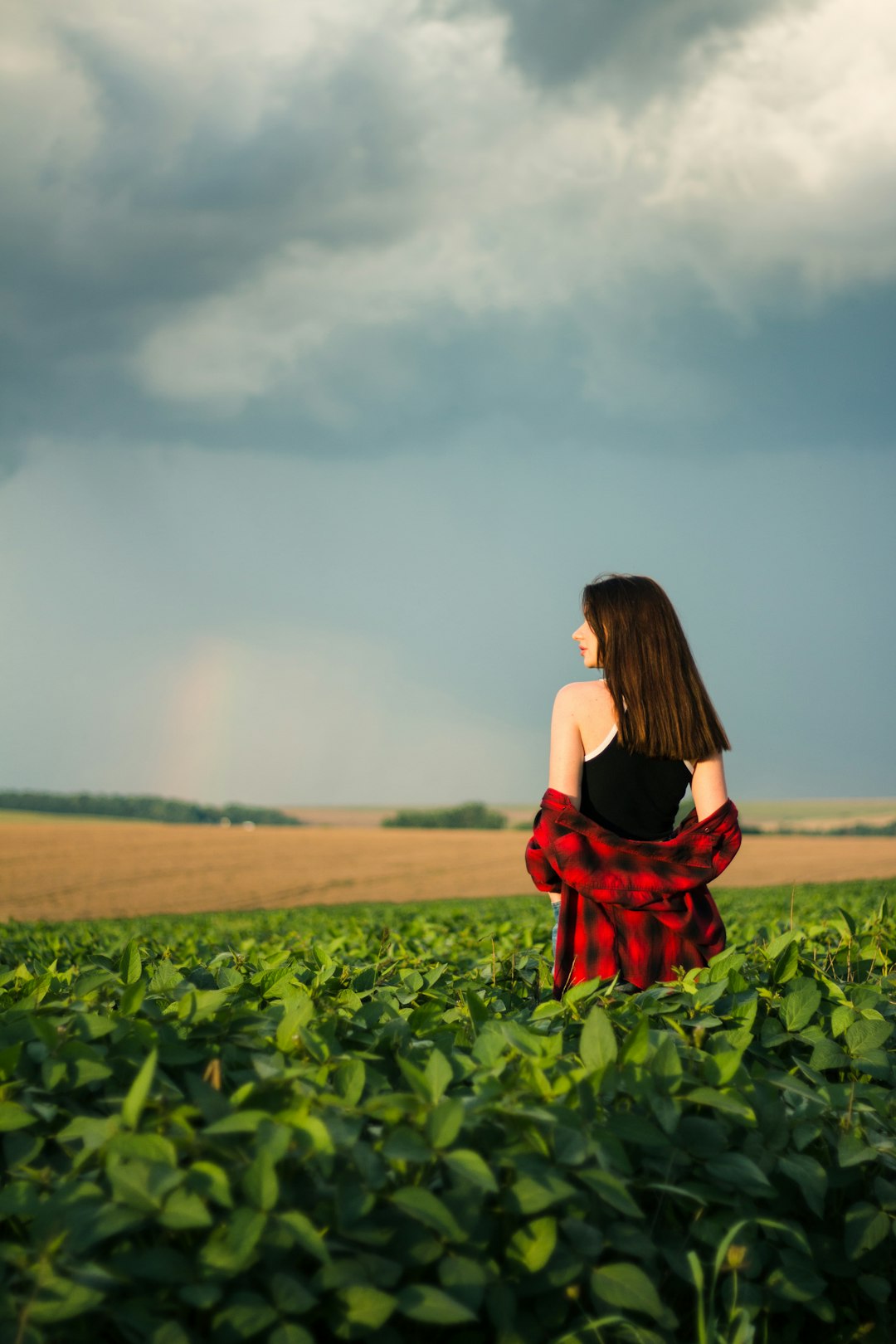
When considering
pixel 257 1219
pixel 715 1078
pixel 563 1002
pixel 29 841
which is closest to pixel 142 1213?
pixel 257 1219

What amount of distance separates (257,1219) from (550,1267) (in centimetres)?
57

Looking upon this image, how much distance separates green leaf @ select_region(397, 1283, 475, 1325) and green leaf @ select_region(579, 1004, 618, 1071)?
622 millimetres

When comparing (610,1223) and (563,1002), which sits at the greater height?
(563,1002)

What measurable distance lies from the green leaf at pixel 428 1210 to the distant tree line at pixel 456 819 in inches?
3525

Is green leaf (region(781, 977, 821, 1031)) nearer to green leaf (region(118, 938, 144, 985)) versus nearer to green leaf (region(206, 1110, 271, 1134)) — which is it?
green leaf (region(206, 1110, 271, 1134))

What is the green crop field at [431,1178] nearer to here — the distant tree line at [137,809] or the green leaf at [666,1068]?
the green leaf at [666,1068]

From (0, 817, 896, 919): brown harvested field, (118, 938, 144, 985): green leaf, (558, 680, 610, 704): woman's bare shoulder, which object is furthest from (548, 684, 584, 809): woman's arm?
(0, 817, 896, 919): brown harvested field

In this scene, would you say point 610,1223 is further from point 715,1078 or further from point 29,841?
point 29,841

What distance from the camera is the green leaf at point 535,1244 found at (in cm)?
184

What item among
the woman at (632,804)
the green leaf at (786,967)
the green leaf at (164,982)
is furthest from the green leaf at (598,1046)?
the woman at (632,804)

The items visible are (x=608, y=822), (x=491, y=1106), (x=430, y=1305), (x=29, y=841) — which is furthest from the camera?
(x=29, y=841)

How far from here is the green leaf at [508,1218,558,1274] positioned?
6.03ft

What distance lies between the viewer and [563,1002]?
3.05 meters

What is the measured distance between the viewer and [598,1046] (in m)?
2.26
